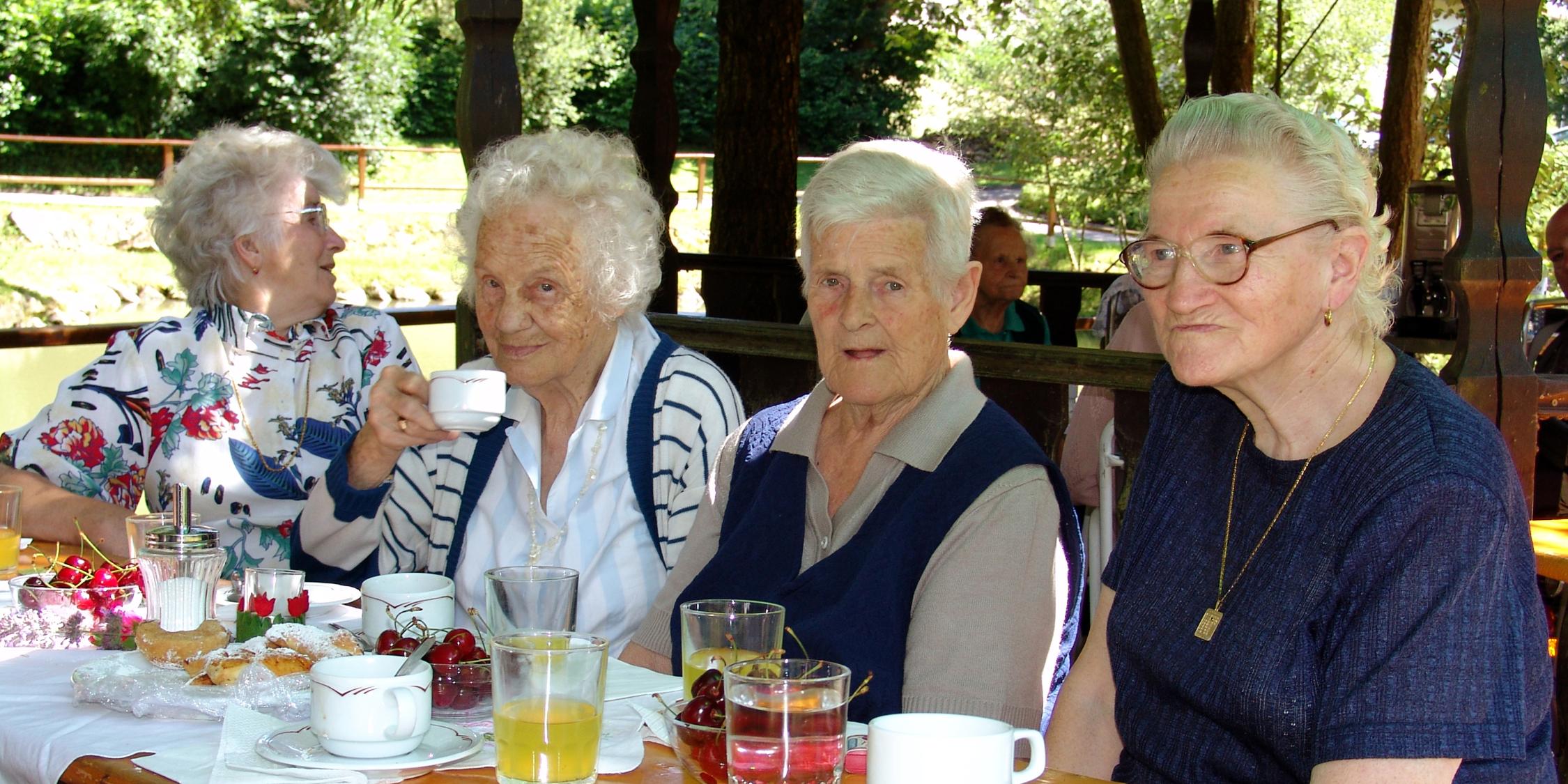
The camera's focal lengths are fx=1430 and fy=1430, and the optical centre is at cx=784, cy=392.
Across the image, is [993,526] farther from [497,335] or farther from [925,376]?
[497,335]

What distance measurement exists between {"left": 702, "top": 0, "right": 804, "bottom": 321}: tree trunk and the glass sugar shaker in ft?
17.9

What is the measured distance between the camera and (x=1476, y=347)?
3.38 m

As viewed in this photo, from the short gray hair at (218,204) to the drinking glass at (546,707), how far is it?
2020mm

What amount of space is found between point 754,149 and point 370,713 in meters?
6.52

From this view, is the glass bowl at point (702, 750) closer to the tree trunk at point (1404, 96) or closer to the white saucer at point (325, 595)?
the white saucer at point (325, 595)

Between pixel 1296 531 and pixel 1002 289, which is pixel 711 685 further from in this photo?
pixel 1002 289

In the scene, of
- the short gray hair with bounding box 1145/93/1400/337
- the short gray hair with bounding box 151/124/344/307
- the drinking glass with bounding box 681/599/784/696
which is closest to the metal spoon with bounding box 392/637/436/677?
the drinking glass with bounding box 681/599/784/696

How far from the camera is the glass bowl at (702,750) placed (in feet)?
4.69

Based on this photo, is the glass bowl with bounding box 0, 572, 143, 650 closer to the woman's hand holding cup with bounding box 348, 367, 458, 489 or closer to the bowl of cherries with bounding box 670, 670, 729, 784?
the woman's hand holding cup with bounding box 348, 367, 458, 489

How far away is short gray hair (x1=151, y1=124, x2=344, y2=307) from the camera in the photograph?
3145 millimetres

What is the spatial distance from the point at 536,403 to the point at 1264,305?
140 cm

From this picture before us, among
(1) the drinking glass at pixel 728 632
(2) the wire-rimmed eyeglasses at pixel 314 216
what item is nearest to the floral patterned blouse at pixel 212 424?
(2) the wire-rimmed eyeglasses at pixel 314 216

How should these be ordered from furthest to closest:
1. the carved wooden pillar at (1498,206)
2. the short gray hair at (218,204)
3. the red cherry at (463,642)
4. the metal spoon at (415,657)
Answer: the carved wooden pillar at (1498,206) < the short gray hair at (218,204) < the red cherry at (463,642) < the metal spoon at (415,657)

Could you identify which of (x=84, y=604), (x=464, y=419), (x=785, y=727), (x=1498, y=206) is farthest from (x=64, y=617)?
(x=1498, y=206)
